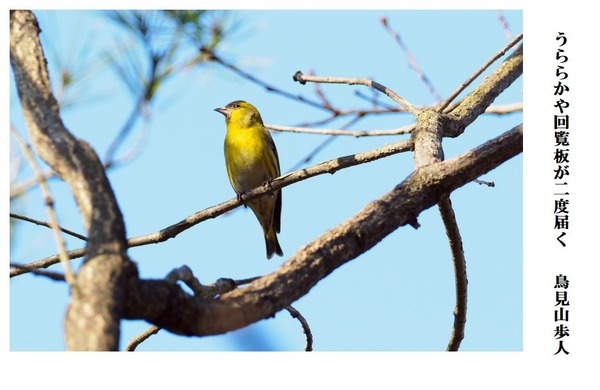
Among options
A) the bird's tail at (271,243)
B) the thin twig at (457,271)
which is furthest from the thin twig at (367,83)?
the bird's tail at (271,243)

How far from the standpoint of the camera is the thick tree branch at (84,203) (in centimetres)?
174

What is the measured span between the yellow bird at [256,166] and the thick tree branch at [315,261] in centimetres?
358

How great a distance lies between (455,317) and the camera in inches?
139

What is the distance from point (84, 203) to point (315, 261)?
0.65 meters

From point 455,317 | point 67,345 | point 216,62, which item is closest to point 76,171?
point 67,345

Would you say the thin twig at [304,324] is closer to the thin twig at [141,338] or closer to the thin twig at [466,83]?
the thin twig at [141,338]

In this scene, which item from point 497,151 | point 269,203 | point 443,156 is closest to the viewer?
point 497,151

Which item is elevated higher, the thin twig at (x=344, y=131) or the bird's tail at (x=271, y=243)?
the bird's tail at (x=271, y=243)

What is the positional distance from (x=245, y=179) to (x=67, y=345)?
4.47 meters

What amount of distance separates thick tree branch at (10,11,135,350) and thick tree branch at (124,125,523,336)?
0.09 meters

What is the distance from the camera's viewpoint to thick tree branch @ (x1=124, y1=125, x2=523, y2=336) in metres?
1.92

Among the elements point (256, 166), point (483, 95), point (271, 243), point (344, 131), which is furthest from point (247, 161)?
point (483, 95)

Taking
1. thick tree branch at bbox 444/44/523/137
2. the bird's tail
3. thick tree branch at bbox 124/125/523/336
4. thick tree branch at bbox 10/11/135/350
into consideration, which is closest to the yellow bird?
the bird's tail
